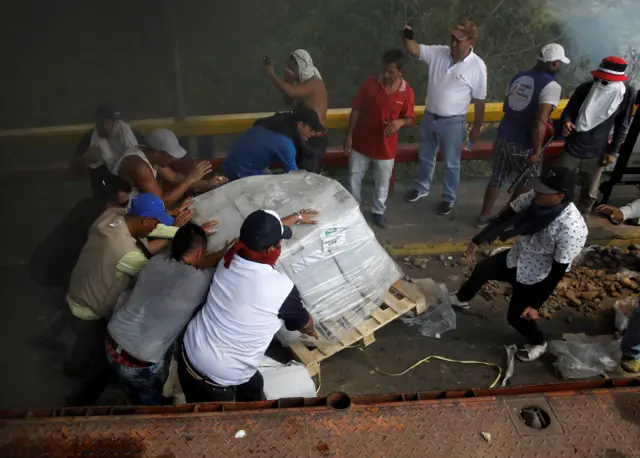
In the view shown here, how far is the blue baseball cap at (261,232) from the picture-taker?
2.63 metres

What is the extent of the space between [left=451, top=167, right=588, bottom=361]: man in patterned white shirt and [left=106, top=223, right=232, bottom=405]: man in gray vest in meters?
2.03

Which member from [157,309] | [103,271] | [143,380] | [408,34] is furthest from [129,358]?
[408,34]

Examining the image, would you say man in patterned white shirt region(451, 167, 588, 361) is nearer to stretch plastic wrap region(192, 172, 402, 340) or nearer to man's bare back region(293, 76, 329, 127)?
stretch plastic wrap region(192, 172, 402, 340)

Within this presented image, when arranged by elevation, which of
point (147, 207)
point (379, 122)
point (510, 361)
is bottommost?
point (510, 361)

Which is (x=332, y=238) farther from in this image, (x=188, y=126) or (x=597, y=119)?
(x=597, y=119)

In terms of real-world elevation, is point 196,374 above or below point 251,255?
below

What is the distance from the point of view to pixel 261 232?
2635mm

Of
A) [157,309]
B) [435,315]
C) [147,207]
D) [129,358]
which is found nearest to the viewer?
[157,309]

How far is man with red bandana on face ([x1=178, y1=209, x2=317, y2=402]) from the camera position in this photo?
2.60 m

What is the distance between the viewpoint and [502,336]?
13.7 feet

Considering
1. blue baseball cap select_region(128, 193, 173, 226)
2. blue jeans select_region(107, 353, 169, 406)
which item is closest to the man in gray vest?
blue jeans select_region(107, 353, 169, 406)

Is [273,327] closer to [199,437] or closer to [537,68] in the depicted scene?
[199,437]

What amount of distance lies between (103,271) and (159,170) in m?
1.34

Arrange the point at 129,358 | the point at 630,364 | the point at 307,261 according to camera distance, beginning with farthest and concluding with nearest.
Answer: the point at 630,364, the point at 307,261, the point at 129,358
